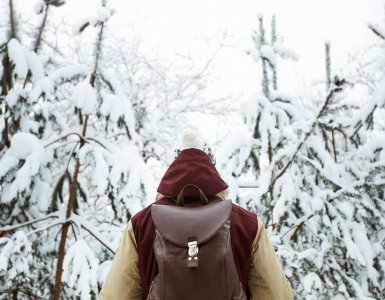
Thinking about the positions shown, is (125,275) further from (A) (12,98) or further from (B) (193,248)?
(A) (12,98)

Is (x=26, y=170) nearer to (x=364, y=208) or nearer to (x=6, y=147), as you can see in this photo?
(x=6, y=147)

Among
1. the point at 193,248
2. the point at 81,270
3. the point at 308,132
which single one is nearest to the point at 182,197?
the point at 193,248

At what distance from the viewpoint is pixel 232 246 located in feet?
5.90

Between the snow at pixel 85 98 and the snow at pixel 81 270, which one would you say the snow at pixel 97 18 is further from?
the snow at pixel 81 270

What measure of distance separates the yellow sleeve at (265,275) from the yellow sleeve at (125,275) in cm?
56

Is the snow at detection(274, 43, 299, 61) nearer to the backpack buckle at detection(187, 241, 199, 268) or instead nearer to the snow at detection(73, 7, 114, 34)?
the snow at detection(73, 7, 114, 34)

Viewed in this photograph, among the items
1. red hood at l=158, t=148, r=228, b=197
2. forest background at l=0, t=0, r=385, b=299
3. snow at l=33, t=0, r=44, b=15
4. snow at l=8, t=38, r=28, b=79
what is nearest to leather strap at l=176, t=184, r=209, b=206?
red hood at l=158, t=148, r=228, b=197

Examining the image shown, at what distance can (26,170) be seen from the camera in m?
3.72

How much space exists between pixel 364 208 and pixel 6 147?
12.5ft

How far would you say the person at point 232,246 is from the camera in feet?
5.99

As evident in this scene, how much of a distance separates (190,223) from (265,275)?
1.53 ft

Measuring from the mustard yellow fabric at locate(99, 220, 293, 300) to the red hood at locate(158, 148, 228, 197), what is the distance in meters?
0.27

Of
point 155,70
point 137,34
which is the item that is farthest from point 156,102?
point 137,34

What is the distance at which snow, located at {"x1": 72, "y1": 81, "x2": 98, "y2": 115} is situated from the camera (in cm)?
384
